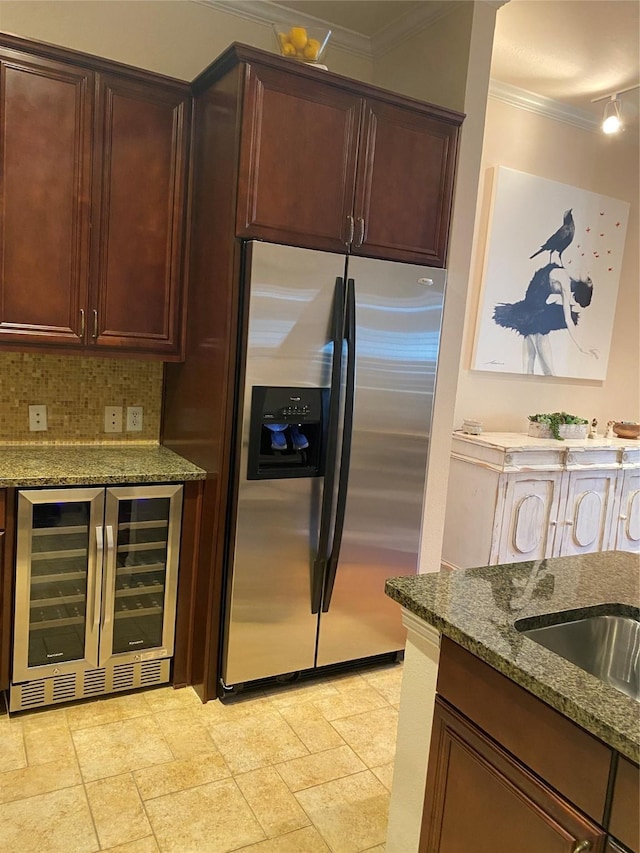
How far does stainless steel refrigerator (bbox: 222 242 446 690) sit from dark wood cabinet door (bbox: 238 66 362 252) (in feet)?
0.33

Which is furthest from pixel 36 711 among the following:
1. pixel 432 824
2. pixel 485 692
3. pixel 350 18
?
pixel 350 18

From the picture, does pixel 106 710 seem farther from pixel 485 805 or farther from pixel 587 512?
pixel 587 512

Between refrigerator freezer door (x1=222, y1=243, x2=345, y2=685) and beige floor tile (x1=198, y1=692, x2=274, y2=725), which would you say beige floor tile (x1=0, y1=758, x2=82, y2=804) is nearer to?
beige floor tile (x1=198, y1=692, x2=274, y2=725)

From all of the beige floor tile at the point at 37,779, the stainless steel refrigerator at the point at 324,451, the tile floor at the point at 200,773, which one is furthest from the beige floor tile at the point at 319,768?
the beige floor tile at the point at 37,779

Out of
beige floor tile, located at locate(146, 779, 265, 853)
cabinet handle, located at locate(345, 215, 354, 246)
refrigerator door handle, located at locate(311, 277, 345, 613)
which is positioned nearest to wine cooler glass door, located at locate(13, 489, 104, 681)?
beige floor tile, located at locate(146, 779, 265, 853)

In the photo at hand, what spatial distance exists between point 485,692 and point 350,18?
3.01 meters

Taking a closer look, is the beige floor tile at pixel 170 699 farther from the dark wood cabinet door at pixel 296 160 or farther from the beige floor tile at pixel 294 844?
the dark wood cabinet door at pixel 296 160

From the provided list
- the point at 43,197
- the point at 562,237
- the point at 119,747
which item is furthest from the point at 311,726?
the point at 562,237

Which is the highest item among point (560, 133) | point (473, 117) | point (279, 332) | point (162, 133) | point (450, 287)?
point (560, 133)

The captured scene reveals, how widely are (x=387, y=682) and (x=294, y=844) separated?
1034 mm

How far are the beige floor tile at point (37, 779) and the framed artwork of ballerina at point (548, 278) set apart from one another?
3.03 metres

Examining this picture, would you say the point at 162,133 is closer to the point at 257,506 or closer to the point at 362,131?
the point at 362,131

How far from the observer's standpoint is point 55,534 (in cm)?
240

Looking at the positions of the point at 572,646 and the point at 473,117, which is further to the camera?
the point at 473,117
